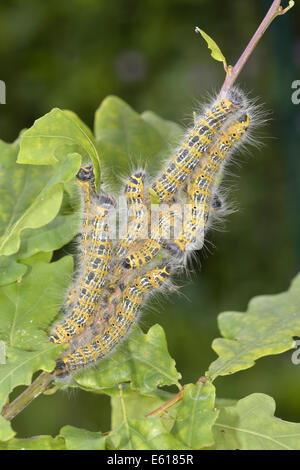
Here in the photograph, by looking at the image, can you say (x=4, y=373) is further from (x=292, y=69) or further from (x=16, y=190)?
(x=292, y=69)

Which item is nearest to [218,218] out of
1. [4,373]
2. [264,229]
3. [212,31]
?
[4,373]

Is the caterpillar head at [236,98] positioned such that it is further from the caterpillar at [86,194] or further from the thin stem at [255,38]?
the caterpillar at [86,194]

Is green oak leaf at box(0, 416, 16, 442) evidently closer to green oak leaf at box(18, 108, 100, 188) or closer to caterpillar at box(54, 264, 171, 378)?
caterpillar at box(54, 264, 171, 378)

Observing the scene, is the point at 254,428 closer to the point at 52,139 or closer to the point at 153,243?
the point at 153,243

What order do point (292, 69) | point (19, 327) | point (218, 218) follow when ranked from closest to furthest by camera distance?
point (19, 327)
point (218, 218)
point (292, 69)

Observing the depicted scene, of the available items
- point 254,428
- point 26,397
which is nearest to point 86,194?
point 26,397

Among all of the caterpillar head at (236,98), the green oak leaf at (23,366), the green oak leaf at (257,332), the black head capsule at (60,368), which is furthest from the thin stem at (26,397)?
the caterpillar head at (236,98)

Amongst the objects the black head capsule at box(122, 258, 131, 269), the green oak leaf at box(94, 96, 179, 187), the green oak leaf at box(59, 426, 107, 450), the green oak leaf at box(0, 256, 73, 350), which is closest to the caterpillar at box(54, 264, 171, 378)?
the black head capsule at box(122, 258, 131, 269)
